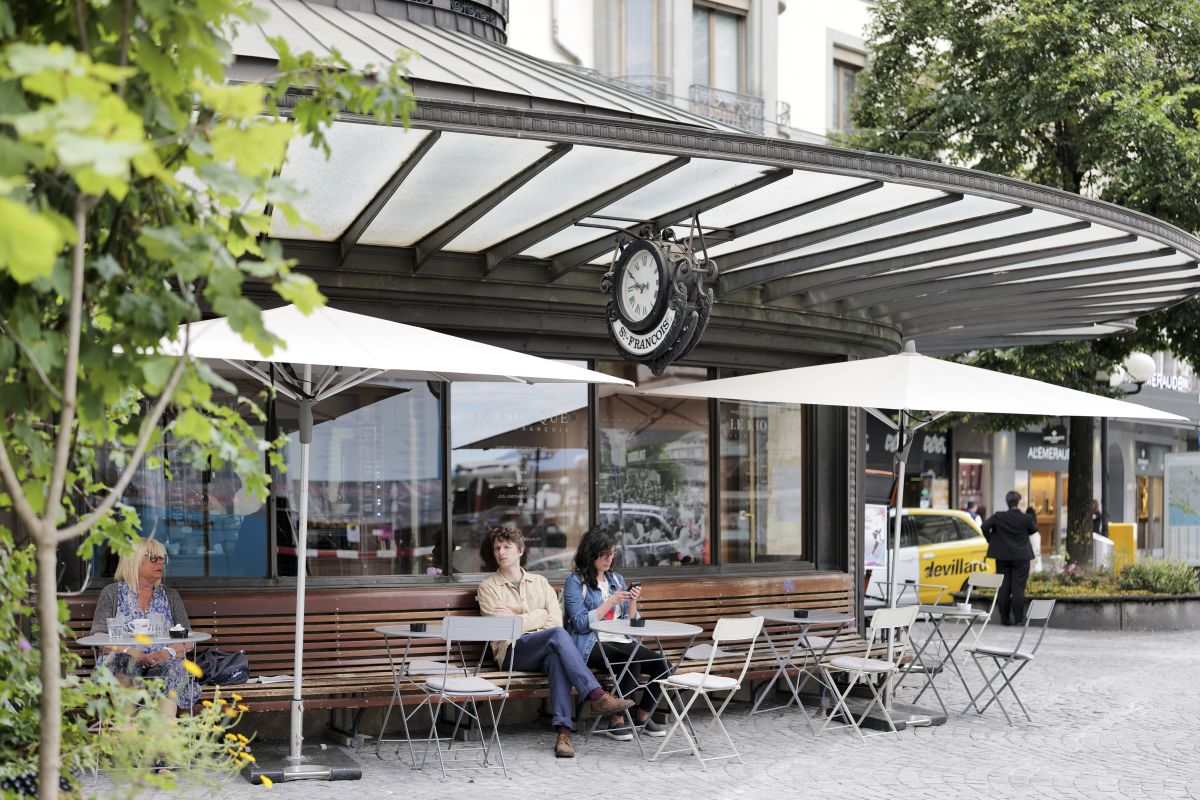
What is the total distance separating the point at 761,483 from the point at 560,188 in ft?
14.9

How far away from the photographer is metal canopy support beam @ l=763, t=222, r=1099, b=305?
29.2 ft

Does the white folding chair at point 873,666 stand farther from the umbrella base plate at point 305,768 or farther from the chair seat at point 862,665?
the umbrella base plate at point 305,768

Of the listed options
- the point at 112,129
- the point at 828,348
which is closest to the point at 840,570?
the point at 828,348

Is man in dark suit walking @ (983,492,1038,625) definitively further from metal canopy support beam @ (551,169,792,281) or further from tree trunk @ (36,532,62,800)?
tree trunk @ (36,532,62,800)

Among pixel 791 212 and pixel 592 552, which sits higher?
pixel 791 212

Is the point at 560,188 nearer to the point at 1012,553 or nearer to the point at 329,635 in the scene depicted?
the point at 329,635

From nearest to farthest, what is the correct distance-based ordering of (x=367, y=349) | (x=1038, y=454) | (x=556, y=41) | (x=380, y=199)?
(x=367, y=349)
(x=380, y=199)
(x=556, y=41)
(x=1038, y=454)

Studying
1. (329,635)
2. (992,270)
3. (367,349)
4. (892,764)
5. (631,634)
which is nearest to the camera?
(367,349)

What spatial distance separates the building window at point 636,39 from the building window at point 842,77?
201 inches

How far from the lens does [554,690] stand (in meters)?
8.38

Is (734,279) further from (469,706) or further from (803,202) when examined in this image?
(469,706)

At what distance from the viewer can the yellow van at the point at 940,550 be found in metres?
17.7

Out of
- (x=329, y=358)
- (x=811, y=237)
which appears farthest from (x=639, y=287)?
(x=329, y=358)

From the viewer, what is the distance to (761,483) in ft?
37.3
